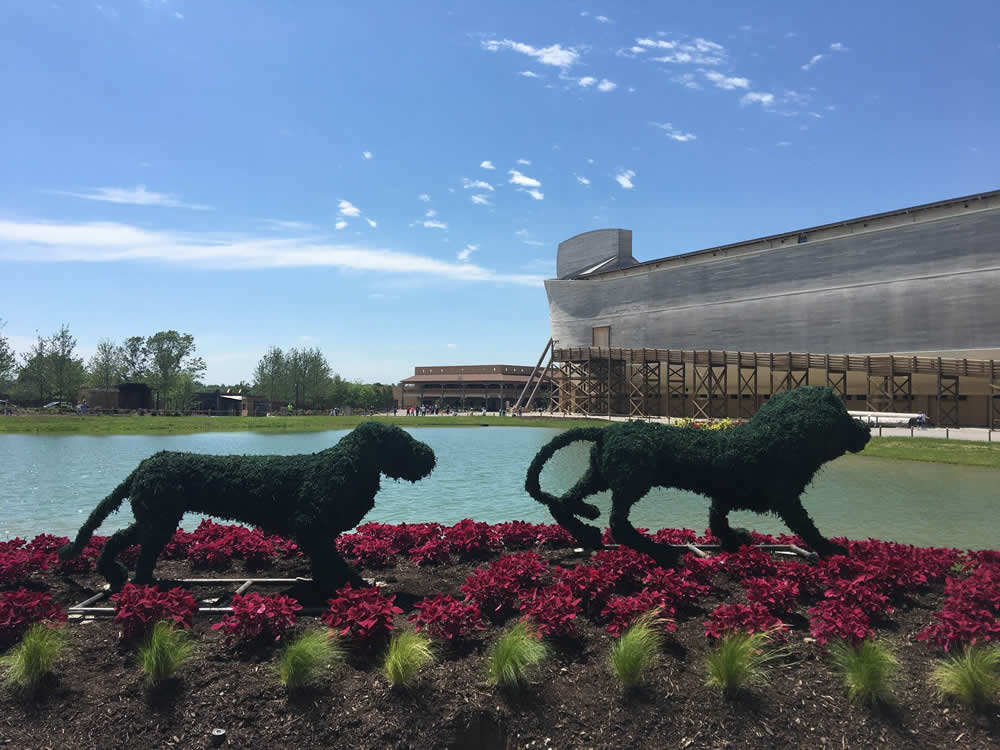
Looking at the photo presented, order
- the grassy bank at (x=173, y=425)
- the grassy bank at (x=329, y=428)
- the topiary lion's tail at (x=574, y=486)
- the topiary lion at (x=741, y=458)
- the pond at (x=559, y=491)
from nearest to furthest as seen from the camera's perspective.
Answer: the topiary lion at (x=741, y=458)
the topiary lion's tail at (x=574, y=486)
the pond at (x=559, y=491)
the grassy bank at (x=329, y=428)
the grassy bank at (x=173, y=425)

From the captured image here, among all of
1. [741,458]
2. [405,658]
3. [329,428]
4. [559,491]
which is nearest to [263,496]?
[405,658]

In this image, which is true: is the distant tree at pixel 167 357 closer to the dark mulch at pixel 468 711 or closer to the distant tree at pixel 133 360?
the distant tree at pixel 133 360

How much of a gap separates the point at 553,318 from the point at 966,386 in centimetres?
3712

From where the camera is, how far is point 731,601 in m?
6.01

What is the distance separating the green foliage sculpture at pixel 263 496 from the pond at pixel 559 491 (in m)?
5.95

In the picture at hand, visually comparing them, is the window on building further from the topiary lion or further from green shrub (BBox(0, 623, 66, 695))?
green shrub (BBox(0, 623, 66, 695))

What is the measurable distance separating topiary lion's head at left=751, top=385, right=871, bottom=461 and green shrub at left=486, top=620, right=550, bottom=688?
160 inches

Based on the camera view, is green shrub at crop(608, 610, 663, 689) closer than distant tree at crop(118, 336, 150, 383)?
Yes

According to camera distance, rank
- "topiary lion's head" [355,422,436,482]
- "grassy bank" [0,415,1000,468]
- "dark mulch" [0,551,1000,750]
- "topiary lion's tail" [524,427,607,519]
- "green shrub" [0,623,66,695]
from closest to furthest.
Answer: "dark mulch" [0,551,1000,750] → "green shrub" [0,623,66,695] → "topiary lion's head" [355,422,436,482] → "topiary lion's tail" [524,427,607,519] → "grassy bank" [0,415,1000,468]

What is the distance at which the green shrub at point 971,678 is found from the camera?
→ 13.4 feet

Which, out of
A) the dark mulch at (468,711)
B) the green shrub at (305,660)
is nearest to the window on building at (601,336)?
the dark mulch at (468,711)

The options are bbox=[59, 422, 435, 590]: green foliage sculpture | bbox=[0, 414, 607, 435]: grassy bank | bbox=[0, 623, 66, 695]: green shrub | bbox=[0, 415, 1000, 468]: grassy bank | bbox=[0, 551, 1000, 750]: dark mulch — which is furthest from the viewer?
bbox=[0, 414, 607, 435]: grassy bank

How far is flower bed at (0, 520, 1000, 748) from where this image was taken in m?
4.04

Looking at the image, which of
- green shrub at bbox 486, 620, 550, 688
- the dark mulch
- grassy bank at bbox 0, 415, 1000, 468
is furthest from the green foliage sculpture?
grassy bank at bbox 0, 415, 1000, 468
